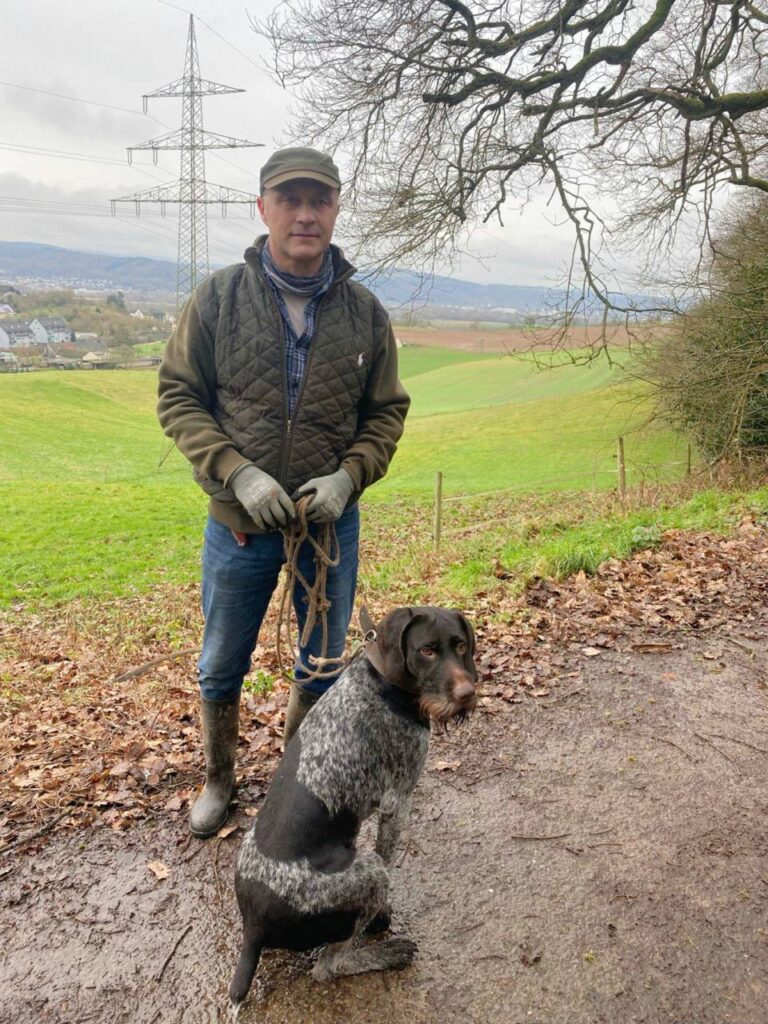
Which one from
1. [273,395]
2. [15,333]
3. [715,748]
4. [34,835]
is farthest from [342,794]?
[15,333]

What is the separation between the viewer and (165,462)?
116 ft

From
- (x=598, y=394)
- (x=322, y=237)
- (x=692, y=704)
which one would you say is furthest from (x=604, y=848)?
(x=598, y=394)

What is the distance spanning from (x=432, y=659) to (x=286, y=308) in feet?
5.52

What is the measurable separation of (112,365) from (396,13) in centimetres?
7428

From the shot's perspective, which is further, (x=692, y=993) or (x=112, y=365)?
(x=112, y=365)

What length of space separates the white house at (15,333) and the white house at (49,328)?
0.92 meters

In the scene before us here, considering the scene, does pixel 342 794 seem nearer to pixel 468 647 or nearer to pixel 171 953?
pixel 468 647

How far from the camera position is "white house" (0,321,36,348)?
10756 centimetres

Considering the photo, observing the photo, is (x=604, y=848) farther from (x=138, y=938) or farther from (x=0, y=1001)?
(x=0, y=1001)

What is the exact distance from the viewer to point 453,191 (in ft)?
31.7

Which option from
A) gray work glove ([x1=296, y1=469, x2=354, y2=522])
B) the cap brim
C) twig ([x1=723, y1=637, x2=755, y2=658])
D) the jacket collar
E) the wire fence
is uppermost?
the cap brim

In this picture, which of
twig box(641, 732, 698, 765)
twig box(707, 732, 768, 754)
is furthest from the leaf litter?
twig box(707, 732, 768, 754)

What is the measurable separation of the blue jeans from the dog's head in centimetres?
74

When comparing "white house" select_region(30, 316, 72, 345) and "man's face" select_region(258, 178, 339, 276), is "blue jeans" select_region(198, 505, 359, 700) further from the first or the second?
"white house" select_region(30, 316, 72, 345)
